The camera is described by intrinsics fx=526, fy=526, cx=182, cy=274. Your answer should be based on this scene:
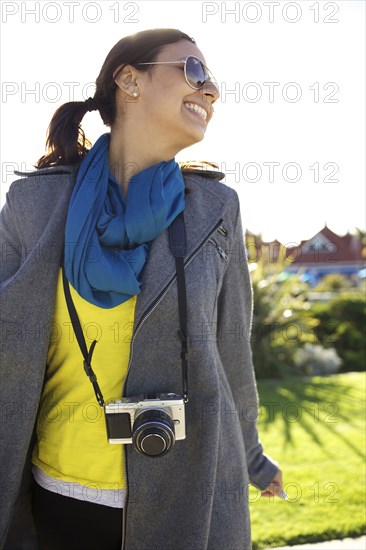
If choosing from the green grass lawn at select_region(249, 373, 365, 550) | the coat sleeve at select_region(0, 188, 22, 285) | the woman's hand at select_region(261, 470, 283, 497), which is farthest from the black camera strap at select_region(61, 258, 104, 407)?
the green grass lawn at select_region(249, 373, 365, 550)

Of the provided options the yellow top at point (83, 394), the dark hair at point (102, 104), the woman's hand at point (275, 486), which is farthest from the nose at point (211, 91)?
the woman's hand at point (275, 486)

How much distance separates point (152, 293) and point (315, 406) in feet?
20.3

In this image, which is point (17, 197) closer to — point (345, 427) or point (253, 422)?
point (253, 422)

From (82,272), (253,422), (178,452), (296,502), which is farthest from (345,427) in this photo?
(82,272)

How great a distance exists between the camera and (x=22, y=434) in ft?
5.92

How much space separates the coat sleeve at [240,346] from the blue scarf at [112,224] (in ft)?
1.08

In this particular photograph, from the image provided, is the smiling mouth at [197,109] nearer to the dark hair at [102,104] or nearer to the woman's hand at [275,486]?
the dark hair at [102,104]

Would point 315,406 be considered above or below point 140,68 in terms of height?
below

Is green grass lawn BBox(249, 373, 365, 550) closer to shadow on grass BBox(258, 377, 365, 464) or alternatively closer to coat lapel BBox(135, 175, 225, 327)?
shadow on grass BBox(258, 377, 365, 464)

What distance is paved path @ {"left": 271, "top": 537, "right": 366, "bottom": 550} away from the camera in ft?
11.3

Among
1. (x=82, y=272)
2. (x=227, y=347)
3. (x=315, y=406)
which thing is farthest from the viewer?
(x=315, y=406)

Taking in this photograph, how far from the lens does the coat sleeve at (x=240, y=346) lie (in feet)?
6.80

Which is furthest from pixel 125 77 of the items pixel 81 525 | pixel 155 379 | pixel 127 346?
pixel 81 525

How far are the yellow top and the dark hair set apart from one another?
0.60 meters
